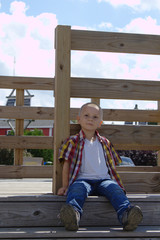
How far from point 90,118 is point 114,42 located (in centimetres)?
72

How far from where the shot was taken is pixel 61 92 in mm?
3002

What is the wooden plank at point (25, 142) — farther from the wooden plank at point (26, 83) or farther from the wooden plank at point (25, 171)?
the wooden plank at point (26, 83)

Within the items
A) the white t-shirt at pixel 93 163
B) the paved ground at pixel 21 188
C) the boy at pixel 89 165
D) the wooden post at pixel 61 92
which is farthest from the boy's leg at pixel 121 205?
the paved ground at pixel 21 188

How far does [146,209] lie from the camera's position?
2.60 metres

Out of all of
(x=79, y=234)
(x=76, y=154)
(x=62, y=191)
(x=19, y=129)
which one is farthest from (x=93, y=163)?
(x=19, y=129)

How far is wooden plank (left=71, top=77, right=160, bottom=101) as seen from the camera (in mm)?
3082

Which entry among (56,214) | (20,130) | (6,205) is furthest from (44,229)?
(20,130)

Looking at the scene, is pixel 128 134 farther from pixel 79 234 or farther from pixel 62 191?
pixel 79 234

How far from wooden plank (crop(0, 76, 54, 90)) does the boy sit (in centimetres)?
226

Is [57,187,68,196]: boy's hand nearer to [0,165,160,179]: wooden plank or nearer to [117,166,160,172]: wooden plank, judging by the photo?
[0,165,160,179]: wooden plank

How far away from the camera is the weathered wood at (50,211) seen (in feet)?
8.13

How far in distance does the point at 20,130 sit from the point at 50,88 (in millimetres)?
748

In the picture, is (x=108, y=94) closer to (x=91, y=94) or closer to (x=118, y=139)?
(x=91, y=94)

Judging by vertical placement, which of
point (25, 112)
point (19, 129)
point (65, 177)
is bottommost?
point (65, 177)
